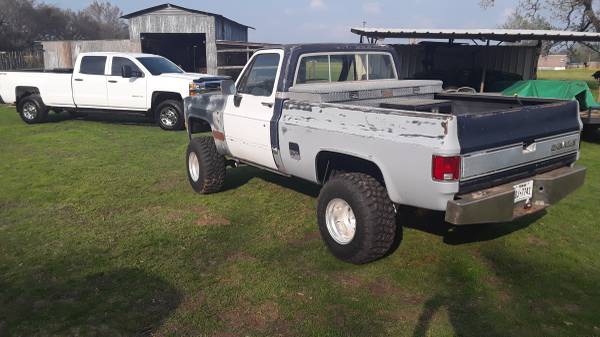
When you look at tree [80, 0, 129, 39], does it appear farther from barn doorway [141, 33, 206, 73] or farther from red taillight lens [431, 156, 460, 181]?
red taillight lens [431, 156, 460, 181]

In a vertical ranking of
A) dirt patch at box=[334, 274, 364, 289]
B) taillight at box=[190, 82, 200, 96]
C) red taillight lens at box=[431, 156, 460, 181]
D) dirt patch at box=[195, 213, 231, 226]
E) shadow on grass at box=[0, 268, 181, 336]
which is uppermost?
taillight at box=[190, 82, 200, 96]

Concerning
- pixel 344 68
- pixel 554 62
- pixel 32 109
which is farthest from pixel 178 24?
pixel 554 62

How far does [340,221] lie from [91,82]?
10000 millimetres

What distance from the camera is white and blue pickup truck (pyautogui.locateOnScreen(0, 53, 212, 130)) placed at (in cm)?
1173

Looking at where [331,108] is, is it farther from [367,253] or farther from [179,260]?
[179,260]

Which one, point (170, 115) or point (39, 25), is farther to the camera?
point (39, 25)

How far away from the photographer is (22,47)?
37.0 m

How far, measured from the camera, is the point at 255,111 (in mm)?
5277

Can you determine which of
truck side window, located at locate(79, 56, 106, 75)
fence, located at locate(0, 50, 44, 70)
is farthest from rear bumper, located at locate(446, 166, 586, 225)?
fence, located at locate(0, 50, 44, 70)

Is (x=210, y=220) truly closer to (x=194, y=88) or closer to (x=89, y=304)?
(x=89, y=304)

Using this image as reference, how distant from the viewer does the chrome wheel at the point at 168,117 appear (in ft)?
38.5

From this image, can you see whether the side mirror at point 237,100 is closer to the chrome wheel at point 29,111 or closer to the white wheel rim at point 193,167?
the white wheel rim at point 193,167

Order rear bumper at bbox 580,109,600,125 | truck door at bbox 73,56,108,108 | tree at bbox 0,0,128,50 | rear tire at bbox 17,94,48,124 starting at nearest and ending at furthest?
rear bumper at bbox 580,109,600,125 → truck door at bbox 73,56,108,108 → rear tire at bbox 17,94,48,124 → tree at bbox 0,0,128,50

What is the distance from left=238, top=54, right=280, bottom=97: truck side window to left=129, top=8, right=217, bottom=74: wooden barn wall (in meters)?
19.4
